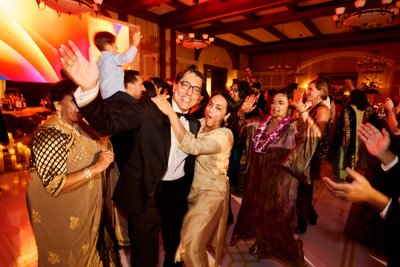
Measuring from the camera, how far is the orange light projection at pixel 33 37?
16.5ft

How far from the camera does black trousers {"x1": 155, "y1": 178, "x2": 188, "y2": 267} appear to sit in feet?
5.57

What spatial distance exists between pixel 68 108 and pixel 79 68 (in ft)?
1.72

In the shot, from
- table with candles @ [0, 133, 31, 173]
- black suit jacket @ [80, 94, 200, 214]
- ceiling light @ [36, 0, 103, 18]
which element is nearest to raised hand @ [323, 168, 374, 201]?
black suit jacket @ [80, 94, 200, 214]

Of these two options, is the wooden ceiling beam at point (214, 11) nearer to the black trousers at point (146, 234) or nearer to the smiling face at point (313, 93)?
the smiling face at point (313, 93)

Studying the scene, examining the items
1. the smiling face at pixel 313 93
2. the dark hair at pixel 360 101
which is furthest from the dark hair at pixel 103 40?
the dark hair at pixel 360 101

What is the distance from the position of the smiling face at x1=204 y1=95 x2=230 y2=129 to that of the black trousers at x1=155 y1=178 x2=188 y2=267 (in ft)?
1.63

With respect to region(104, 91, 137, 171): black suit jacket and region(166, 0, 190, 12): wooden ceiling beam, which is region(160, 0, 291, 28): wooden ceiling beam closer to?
region(166, 0, 190, 12): wooden ceiling beam

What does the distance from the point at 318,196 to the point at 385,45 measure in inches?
423

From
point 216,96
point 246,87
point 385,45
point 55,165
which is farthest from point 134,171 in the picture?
point 385,45

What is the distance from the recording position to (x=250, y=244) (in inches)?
105

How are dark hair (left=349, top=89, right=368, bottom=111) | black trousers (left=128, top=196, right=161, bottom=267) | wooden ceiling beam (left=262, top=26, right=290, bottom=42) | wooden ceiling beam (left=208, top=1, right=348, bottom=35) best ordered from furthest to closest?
wooden ceiling beam (left=262, top=26, right=290, bottom=42) → wooden ceiling beam (left=208, top=1, right=348, bottom=35) → dark hair (left=349, top=89, right=368, bottom=111) → black trousers (left=128, top=196, right=161, bottom=267)

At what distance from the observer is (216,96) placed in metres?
1.91

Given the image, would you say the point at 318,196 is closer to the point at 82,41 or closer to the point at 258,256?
the point at 258,256

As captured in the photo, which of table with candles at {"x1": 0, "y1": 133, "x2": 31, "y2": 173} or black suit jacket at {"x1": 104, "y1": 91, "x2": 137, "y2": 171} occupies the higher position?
black suit jacket at {"x1": 104, "y1": 91, "x2": 137, "y2": 171}
